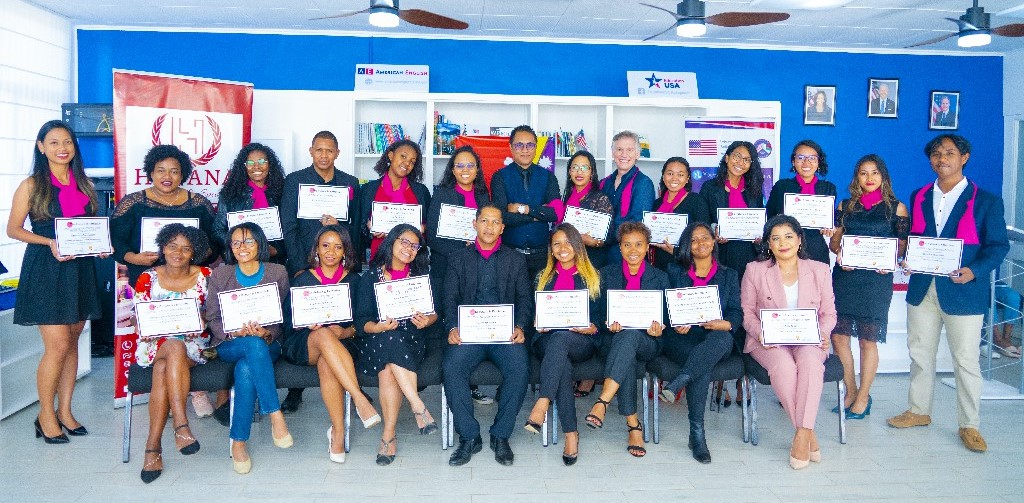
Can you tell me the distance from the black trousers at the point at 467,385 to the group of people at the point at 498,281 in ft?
0.03

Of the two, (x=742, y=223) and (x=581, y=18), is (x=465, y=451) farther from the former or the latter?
(x=581, y=18)

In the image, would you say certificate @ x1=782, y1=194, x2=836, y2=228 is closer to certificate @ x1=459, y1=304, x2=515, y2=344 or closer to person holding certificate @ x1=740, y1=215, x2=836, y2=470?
person holding certificate @ x1=740, y1=215, x2=836, y2=470

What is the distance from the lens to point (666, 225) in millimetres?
4699

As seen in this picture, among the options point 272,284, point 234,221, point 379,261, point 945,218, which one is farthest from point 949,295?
point 234,221

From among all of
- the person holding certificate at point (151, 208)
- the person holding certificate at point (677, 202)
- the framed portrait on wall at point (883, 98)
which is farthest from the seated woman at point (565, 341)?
the framed portrait on wall at point (883, 98)

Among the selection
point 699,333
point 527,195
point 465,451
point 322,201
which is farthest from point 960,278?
point 322,201

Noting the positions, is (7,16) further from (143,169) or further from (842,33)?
(842,33)

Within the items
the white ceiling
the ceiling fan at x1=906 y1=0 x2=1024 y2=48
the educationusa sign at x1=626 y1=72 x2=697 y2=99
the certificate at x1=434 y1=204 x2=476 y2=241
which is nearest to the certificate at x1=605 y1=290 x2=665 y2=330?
the certificate at x1=434 y1=204 x2=476 y2=241

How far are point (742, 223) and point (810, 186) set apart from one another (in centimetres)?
50

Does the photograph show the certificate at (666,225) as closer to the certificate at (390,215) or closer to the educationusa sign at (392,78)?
the certificate at (390,215)

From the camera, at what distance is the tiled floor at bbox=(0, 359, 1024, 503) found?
3.45 m

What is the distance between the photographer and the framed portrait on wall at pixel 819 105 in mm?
7539

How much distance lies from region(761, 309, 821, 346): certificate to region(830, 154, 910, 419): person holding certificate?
690 mm

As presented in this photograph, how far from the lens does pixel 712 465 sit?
3846 mm
